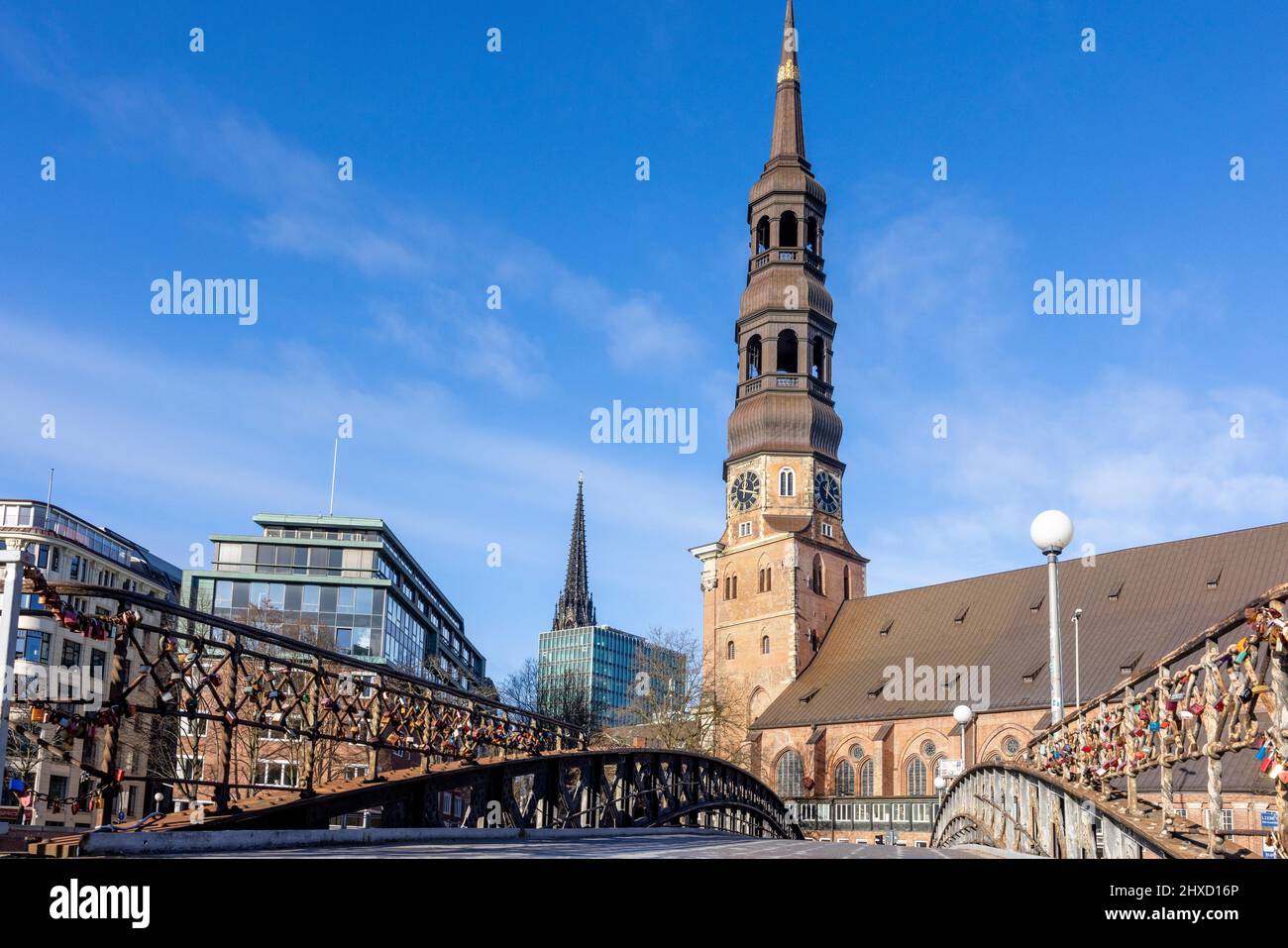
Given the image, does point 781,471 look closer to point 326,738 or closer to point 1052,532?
point 1052,532

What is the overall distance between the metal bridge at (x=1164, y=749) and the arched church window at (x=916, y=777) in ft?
154

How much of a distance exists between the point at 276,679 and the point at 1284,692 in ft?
30.4

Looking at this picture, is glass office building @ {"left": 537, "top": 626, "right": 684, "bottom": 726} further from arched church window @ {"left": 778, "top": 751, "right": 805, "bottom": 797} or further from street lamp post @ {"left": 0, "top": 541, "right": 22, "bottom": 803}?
street lamp post @ {"left": 0, "top": 541, "right": 22, "bottom": 803}

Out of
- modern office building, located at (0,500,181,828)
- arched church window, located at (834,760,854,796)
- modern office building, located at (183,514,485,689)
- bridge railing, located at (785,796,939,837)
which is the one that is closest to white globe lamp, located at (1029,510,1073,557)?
modern office building, located at (0,500,181,828)

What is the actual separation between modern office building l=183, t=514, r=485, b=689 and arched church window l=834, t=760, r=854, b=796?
21.1 metres

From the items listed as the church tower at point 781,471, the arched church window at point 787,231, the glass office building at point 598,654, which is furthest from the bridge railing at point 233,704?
the glass office building at point 598,654

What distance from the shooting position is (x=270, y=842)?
376 inches

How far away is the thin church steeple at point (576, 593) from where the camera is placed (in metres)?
184

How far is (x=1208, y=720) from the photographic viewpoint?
7516mm

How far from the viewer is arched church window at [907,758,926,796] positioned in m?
61.9

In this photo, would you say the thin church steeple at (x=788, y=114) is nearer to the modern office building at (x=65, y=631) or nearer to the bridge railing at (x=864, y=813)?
the bridge railing at (x=864, y=813)

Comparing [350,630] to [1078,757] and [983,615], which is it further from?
[1078,757]
